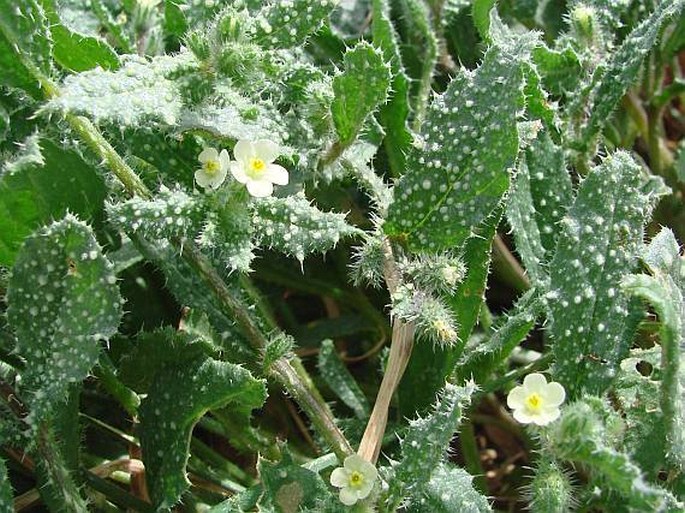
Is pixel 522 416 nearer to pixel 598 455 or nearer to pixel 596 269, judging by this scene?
pixel 598 455

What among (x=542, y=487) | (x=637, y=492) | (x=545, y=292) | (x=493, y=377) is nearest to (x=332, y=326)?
(x=493, y=377)

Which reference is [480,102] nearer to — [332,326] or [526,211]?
[526,211]

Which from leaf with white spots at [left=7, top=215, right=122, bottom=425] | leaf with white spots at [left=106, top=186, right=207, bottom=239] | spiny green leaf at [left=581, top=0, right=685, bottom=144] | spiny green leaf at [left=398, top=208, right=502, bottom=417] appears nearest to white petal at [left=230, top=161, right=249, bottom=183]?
leaf with white spots at [left=106, top=186, right=207, bottom=239]

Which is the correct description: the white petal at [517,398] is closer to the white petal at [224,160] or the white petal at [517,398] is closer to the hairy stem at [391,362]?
the hairy stem at [391,362]

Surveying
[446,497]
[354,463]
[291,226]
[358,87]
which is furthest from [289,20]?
[446,497]

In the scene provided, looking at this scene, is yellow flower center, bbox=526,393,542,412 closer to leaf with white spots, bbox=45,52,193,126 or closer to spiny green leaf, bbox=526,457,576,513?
spiny green leaf, bbox=526,457,576,513
